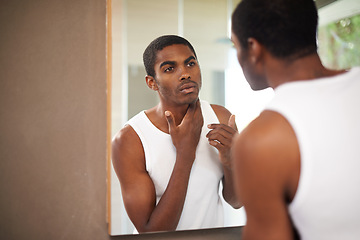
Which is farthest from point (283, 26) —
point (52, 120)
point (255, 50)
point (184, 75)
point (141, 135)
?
point (52, 120)

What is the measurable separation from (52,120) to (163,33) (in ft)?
1.60

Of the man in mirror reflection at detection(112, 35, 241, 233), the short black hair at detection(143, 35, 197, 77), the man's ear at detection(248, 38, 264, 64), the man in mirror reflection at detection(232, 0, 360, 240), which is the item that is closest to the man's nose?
the man in mirror reflection at detection(112, 35, 241, 233)

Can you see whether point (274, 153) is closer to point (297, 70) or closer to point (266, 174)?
point (266, 174)

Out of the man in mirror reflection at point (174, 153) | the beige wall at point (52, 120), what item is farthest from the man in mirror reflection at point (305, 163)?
the beige wall at point (52, 120)

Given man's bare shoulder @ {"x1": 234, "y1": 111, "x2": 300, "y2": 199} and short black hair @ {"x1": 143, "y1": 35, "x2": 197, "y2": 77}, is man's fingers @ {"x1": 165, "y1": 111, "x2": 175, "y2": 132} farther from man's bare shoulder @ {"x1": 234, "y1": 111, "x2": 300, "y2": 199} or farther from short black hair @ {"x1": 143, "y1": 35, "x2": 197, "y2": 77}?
man's bare shoulder @ {"x1": 234, "y1": 111, "x2": 300, "y2": 199}

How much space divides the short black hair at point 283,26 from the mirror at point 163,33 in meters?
0.52

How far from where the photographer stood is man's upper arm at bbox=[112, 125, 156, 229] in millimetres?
1151

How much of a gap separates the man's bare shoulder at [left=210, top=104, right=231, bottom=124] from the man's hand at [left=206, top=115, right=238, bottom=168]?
2cm

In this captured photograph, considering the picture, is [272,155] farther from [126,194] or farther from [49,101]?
[49,101]

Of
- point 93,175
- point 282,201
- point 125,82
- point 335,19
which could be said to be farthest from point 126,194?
point 335,19

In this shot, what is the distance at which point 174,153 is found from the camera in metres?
1.19

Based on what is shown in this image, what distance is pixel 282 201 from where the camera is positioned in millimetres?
621

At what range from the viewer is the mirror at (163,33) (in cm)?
118

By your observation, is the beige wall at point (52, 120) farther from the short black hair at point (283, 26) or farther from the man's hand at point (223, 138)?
the short black hair at point (283, 26)
